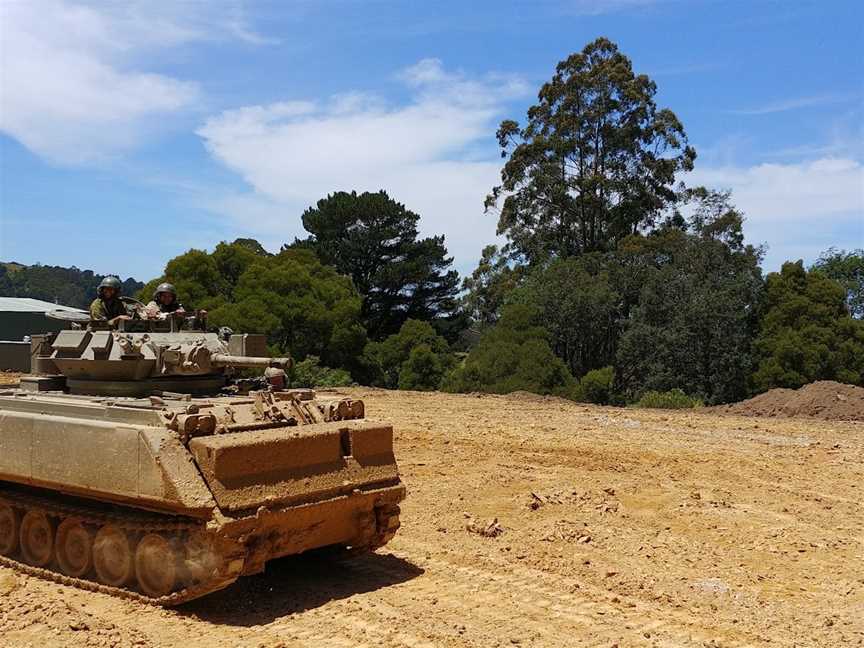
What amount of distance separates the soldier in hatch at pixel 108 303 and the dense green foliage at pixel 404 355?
20.1 metres

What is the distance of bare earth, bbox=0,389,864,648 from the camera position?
646 centimetres

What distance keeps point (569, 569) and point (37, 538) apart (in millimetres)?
4719

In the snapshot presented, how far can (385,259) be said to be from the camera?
131ft

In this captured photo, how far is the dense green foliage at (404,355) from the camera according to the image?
2923 cm

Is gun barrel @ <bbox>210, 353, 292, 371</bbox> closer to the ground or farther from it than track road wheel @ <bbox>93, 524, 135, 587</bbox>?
farther from it

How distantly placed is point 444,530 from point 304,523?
9.30 ft

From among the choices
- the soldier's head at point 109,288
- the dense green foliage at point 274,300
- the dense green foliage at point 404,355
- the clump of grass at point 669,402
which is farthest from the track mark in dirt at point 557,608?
the dense green foliage at point 404,355

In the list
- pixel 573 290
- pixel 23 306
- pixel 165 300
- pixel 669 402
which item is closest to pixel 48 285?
pixel 23 306

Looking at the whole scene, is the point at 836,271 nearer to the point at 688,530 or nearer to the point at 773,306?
the point at 773,306

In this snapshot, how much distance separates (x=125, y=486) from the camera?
673 cm

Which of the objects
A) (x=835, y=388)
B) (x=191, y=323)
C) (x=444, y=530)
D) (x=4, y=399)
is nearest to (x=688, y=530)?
(x=444, y=530)

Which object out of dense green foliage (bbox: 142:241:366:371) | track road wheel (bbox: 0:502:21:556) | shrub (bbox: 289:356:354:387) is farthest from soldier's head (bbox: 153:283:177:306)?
shrub (bbox: 289:356:354:387)

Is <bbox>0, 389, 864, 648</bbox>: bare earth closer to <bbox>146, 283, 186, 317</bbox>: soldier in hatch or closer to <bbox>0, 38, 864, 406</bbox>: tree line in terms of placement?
<bbox>146, 283, 186, 317</bbox>: soldier in hatch

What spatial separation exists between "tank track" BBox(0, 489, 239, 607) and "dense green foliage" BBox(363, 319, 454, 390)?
2117 cm
